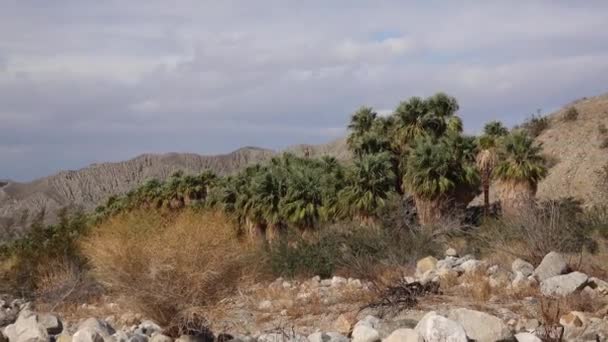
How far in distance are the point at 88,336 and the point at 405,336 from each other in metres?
4.96

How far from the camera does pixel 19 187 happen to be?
117500 millimetres

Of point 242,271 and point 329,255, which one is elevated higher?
point 242,271

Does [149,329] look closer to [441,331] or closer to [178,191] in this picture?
[441,331]

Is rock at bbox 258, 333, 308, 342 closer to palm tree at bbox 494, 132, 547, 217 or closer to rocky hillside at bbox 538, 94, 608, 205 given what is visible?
palm tree at bbox 494, 132, 547, 217

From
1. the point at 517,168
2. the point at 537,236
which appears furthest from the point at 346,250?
the point at 517,168

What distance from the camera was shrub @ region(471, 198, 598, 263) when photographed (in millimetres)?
20203

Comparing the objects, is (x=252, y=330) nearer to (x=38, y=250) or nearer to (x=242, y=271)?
(x=242, y=271)

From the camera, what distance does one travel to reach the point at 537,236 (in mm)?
20219

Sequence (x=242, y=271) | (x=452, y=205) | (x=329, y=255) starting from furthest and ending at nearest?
(x=452, y=205), (x=329, y=255), (x=242, y=271)

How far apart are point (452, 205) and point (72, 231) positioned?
18.7 meters

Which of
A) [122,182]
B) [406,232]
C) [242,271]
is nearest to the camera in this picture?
[242,271]

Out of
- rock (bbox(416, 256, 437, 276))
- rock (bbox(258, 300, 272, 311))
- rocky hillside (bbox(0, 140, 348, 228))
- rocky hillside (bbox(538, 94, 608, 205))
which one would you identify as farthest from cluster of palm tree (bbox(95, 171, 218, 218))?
rocky hillside (bbox(0, 140, 348, 228))

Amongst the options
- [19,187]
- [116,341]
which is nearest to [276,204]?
[116,341]

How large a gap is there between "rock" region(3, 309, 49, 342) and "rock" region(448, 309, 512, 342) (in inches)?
273
